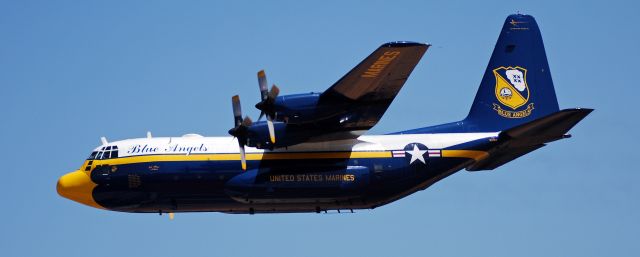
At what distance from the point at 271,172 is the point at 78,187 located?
6773 millimetres

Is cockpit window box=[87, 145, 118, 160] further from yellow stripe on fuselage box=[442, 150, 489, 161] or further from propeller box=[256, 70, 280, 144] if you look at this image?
yellow stripe on fuselage box=[442, 150, 489, 161]

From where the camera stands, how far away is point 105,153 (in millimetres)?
38250

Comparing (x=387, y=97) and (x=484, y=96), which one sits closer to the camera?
(x=387, y=97)

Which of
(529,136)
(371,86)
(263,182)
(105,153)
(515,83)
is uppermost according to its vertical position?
(371,86)

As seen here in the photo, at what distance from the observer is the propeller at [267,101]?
114ft

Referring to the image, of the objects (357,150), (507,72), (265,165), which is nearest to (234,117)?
(265,165)

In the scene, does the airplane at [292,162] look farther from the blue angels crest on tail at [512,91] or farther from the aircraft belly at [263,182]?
the blue angels crest on tail at [512,91]

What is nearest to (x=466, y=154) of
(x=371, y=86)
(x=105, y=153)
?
(x=371, y=86)

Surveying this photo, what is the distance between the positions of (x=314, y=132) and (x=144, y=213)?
Answer: 264 inches

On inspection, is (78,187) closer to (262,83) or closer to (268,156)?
(268,156)

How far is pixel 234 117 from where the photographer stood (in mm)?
37125

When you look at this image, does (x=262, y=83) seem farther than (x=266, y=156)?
No

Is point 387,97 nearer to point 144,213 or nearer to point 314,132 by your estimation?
point 314,132

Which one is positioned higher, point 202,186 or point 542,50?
point 542,50
